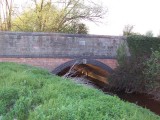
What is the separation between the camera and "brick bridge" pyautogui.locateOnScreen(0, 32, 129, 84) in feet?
49.0

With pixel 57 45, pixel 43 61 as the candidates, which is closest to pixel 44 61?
pixel 43 61

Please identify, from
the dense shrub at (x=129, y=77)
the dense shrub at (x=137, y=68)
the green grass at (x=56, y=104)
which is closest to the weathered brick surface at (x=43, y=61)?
the dense shrub at (x=129, y=77)

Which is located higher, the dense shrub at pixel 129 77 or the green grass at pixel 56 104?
the green grass at pixel 56 104

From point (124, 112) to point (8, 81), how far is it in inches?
136

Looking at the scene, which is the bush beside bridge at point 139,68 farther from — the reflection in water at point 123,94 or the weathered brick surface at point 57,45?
the weathered brick surface at point 57,45

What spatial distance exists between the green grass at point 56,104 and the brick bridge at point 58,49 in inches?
312

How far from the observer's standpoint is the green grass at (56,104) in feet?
14.9

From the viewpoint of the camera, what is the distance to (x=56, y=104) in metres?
4.96

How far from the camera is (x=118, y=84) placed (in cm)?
1655

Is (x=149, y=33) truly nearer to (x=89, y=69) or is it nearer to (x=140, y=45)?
(x=140, y=45)

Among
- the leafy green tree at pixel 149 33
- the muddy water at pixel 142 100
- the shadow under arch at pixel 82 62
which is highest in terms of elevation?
the leafy green tree at pixel 149 33

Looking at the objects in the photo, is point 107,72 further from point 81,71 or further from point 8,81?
point 8,81

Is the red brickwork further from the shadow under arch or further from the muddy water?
the muddy water

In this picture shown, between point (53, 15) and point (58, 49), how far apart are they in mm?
4261
